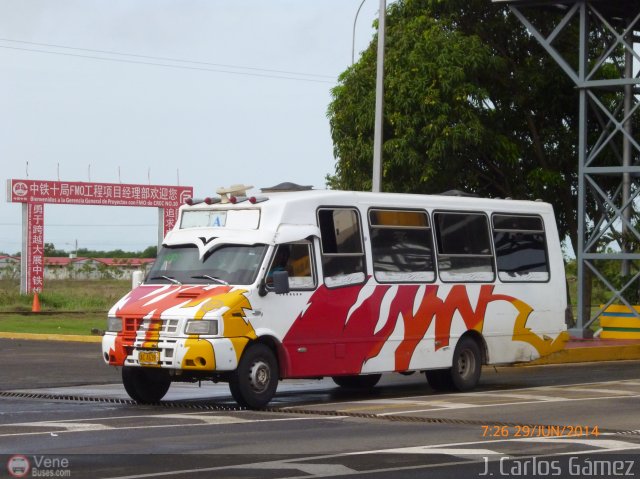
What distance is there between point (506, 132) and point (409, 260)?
1647cm

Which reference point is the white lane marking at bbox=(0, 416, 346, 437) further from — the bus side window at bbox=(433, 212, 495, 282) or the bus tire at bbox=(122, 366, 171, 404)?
the bus side window at bbox=(433, 212, 495, 282)

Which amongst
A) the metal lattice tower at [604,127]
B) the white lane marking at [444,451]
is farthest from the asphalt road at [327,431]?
the metal lattice tower at [604,127]

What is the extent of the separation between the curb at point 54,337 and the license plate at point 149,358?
1345 cm

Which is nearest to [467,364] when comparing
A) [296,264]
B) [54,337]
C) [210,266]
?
[296,264]

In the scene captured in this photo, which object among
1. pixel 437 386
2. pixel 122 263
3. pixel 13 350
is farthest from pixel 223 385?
pixel 122 263

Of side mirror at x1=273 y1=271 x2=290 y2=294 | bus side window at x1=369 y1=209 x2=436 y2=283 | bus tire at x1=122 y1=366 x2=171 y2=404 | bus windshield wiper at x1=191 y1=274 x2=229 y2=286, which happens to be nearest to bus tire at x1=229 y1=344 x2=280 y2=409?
side mirror at x1=273 y1=271 x2=290 y2=294

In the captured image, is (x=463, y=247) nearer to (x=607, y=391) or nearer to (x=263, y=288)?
(x=607, y=391)

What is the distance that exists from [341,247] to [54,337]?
14536 millimetres

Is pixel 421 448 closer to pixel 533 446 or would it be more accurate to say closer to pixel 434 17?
pixel 533 446

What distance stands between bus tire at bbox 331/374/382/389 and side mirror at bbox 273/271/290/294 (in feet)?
12.4

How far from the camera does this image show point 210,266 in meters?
16.5

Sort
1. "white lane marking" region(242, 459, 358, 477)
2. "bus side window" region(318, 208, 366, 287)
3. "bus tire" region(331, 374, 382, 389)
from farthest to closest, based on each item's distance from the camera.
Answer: "bus tire" region(331, 374, 382, 389)
"bus side window" region(318, 208, 366, 287)
"white lane marking" region(242, 459, 358, 477)

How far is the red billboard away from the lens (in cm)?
5741

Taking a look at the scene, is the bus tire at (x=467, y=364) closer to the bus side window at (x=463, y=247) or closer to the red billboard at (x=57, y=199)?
the bus side window at (x=463, y=247)
